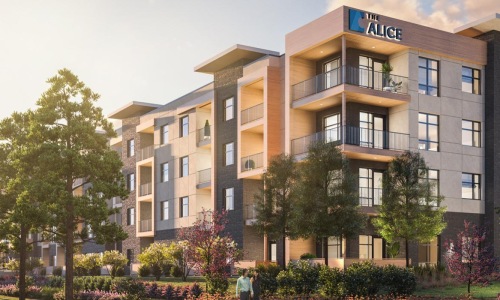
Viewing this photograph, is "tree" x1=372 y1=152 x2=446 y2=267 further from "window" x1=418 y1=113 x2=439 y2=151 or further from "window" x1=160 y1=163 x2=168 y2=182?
"window" x1=160 y1=163 x2=168 y2=182

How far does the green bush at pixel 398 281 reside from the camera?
27.5 meters

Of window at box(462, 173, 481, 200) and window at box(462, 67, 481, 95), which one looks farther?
window at box(462, 67, 481, 95)

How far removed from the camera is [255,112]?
4528 cm

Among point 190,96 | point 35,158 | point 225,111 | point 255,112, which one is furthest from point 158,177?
point 35,158

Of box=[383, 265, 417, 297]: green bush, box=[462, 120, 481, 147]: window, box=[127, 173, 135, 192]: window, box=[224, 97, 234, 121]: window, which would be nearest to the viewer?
box=[383, 265, 417, 297]: green bush

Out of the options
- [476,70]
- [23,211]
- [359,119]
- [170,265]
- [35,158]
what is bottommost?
[170,265]

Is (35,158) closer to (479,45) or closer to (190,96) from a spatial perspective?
(190,96)

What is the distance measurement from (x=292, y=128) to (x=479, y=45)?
40.5 feet

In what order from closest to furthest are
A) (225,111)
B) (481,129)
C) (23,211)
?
(23,211) < (481,129) < (225,111)

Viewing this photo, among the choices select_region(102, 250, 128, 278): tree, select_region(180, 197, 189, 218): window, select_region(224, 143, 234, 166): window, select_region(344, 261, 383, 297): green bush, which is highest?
select_region(224, 143, 234, 166): window

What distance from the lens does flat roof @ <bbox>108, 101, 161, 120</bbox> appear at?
6425 centimetres

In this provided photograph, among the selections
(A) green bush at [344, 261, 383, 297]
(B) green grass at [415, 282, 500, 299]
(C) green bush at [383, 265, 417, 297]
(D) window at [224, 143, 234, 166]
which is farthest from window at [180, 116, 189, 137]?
(C) green bush at [383, 265, 417, 297]

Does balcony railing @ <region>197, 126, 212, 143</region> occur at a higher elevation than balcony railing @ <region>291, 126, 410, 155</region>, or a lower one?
higher

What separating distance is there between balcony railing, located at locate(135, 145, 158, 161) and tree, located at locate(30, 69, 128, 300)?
2592cm
